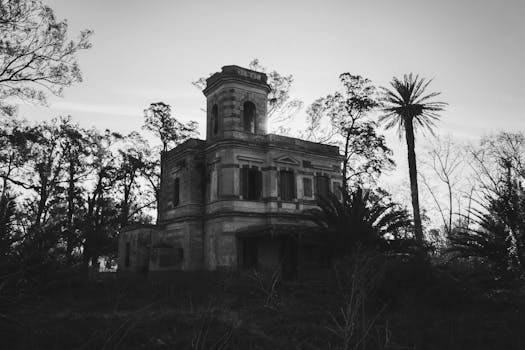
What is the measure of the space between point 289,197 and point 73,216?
1740cm

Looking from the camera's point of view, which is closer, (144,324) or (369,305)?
(144,324)

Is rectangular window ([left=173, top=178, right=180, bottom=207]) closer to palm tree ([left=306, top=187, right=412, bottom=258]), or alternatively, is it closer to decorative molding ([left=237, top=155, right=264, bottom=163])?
decorative molding ([left=237, top=155, right=264, bottom=163])

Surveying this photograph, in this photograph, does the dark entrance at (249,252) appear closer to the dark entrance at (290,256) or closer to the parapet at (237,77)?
the dark entrance at (290,256)

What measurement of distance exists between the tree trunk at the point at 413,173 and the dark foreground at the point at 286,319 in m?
10.6

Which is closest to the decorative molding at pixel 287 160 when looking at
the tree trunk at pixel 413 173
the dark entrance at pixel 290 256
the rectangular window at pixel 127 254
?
the dark entrance at pixel 290 256

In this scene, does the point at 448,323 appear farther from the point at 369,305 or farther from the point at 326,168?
the point at 326,168

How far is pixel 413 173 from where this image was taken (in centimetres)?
2238

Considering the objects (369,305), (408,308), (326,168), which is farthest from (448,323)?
(326,168)

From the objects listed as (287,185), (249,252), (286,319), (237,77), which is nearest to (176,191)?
(249,252)

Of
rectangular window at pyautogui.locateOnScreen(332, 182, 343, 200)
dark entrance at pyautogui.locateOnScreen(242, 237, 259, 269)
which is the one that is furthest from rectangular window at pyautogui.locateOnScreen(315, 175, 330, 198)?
dark entrance at pyautogui.locateOnScreen(242, 237, 259, 269)

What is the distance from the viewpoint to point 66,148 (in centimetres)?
2983

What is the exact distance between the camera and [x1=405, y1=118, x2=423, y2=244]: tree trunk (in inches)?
846

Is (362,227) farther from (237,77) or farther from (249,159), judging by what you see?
(237,77)

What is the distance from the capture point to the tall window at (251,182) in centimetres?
2211
